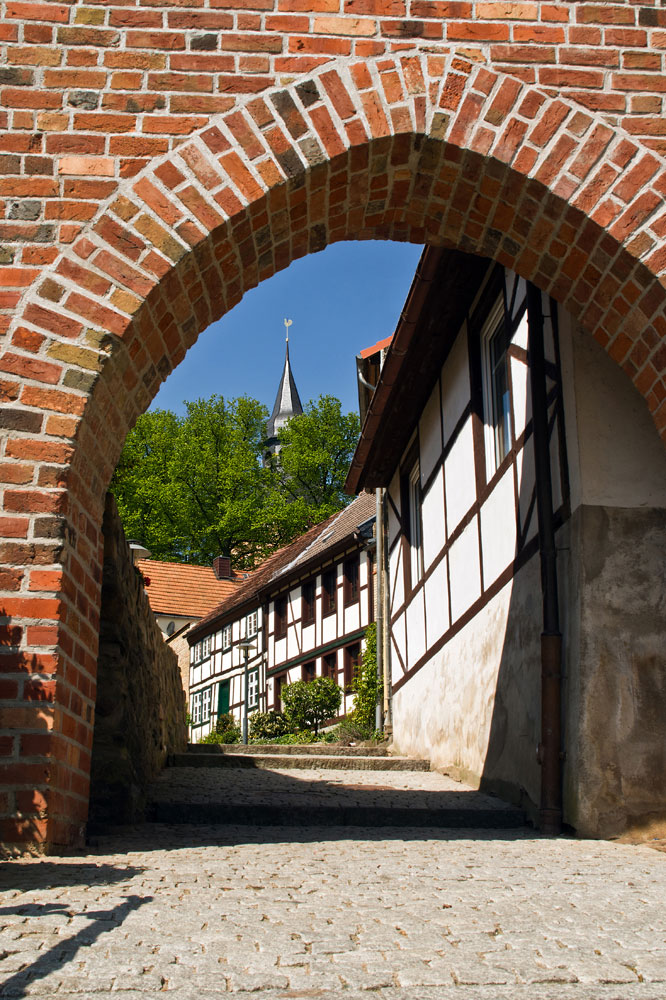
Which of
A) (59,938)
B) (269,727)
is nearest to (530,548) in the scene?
(59,938)

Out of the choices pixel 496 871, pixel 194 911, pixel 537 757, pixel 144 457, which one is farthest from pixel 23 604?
pixel 144 457

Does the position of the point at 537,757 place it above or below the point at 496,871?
above

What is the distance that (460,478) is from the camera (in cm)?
955

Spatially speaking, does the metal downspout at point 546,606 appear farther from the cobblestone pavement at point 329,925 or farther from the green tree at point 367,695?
the green tree at point 367,695

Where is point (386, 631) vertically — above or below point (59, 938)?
above

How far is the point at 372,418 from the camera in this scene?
11.8 m

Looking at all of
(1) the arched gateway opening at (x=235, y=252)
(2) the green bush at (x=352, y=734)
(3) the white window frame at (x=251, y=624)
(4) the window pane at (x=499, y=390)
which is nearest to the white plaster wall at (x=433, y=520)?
(4) the window pane at (x=499, y=390)

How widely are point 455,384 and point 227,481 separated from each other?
82.3ft

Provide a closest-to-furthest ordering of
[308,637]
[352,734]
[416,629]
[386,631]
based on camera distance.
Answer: [416,629] → [386,631] → [352,734] → [308,637]

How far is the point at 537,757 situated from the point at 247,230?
11.0 ft

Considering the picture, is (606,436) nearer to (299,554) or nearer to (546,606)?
(546,606)

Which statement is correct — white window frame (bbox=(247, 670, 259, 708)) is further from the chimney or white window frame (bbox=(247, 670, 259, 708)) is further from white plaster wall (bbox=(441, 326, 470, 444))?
white plaster wall (bbox=(441, 326, 470, 444))

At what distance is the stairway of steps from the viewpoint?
5910 mm

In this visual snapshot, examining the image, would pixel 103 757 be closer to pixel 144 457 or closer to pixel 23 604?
pixel 23 604
